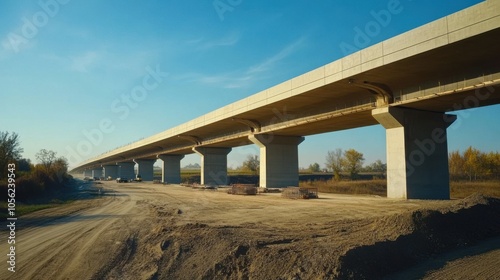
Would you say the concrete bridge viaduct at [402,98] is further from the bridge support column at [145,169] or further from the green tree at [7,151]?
the bridge support column at [145,169]

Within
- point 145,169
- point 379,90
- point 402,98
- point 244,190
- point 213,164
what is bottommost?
point 244,190

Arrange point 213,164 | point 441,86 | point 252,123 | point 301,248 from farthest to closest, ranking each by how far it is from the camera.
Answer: point 213,164 < point 252,123 < point 441,86 < point 301,248

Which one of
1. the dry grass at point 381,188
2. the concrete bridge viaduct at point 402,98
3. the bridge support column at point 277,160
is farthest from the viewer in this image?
the bridge support column at point 277,160

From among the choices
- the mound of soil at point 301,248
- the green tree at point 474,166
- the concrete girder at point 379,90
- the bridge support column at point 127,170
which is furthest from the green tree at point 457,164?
the bridge support column at point 127,170

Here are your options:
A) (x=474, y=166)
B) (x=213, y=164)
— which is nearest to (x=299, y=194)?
(x=213, y=164)

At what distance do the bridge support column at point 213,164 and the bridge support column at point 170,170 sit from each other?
2107cm

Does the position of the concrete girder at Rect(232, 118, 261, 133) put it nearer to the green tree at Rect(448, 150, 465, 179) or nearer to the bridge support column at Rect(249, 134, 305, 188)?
the bridge support column at Rect(249, 134, 305, 188)

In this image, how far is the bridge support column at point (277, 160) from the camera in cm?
4219

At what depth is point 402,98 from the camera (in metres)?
25.3

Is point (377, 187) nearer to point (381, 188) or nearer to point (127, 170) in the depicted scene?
point (381, 188)

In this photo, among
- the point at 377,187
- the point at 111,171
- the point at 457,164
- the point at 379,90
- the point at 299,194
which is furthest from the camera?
the point at 111,171

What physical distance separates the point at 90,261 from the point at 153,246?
1.76 metres

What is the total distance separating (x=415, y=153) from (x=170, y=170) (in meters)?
62.7

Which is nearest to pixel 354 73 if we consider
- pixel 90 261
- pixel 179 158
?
pixel 90 261
